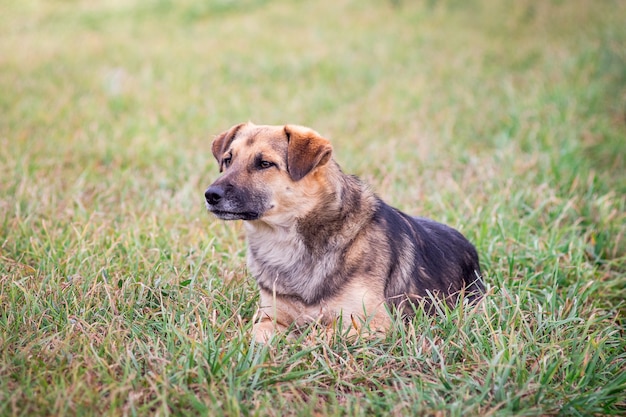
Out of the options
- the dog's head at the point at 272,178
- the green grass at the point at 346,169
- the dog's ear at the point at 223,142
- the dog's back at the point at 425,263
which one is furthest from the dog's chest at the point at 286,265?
the dog's ear at the point at 223,142

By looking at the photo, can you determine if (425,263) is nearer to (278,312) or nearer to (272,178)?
(278,312)

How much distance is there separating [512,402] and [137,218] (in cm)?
362

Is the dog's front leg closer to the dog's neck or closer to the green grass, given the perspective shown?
the dog's neck

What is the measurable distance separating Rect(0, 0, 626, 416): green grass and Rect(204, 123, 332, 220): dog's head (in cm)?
67

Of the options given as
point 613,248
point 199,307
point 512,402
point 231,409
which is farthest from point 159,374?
Result: point 613,248

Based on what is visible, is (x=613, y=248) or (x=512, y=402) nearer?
(x=512, y=402)

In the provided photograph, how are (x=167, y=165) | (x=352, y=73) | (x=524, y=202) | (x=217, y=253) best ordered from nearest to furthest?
1. (x=217, y=253)
2. (x=524, y=202)
3. (x=167, y=165)
4. (x=352, y=73)

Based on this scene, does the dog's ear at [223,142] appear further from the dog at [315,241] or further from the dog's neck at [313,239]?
the dog's neck at [313,239]

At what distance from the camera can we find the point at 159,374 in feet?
10.4

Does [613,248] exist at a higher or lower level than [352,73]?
lower

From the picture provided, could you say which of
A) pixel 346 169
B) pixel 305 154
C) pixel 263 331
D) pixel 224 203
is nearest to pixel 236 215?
pixel 224 203

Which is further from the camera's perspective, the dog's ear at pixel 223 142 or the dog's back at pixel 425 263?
the dog's ear at pixel 223 142

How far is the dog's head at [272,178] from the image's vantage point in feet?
12.6

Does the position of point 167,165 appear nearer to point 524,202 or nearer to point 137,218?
point 137,218
